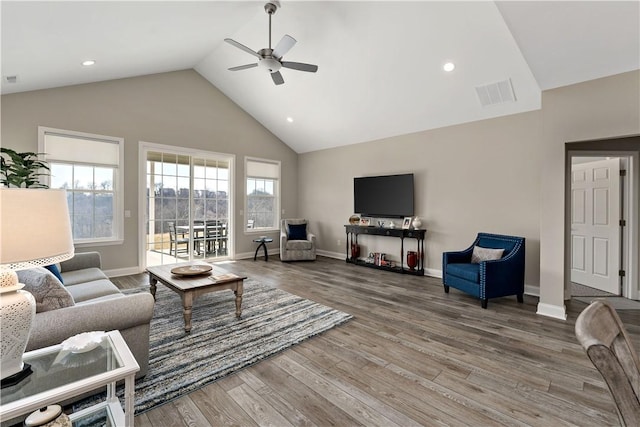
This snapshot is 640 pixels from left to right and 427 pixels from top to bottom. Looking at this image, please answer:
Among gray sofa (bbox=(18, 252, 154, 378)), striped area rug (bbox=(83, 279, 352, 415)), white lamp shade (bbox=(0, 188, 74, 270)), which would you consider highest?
white lamp shade (bbox=(0, 188, 74, 270))

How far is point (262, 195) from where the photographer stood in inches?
283

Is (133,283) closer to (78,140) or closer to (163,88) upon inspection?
(78,140)

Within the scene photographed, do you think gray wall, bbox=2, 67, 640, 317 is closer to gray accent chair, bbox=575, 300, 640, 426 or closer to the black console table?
the black console table

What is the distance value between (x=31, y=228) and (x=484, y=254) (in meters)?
4.49

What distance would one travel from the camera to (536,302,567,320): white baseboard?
3.22m

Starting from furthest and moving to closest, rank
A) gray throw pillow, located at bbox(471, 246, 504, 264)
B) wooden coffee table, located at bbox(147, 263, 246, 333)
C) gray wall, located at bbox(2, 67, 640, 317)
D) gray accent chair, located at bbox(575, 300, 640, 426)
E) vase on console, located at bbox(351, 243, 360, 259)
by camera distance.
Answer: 1. vase on console, located at bbox(351, 243, 360, 259)
2. gray throw pillow, located at bbox(471, 246, 504, 264)
3. gray wall, located at bbox(2, 67, 640, 317)
4. wooden coffee table, located at bbox(147, 263, 246, 333)
5. gray accent chair, located at bbox(575, 300, 640, 426)

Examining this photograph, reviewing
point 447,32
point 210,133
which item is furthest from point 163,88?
point 447,32

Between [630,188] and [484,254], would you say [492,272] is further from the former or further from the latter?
[630,188]

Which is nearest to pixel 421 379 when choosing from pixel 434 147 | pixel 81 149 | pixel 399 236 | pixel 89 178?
pixel 399 236

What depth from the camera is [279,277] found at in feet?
16.3

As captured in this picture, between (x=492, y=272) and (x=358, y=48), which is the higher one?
(x=358, y=48)

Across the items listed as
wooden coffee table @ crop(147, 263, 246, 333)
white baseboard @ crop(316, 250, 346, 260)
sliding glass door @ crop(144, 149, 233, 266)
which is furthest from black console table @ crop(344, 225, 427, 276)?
wooden coffee table @ crop(147, 263, 246, 333)

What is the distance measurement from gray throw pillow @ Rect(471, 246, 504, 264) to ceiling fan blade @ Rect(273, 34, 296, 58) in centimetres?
364

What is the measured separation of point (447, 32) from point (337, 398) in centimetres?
407
